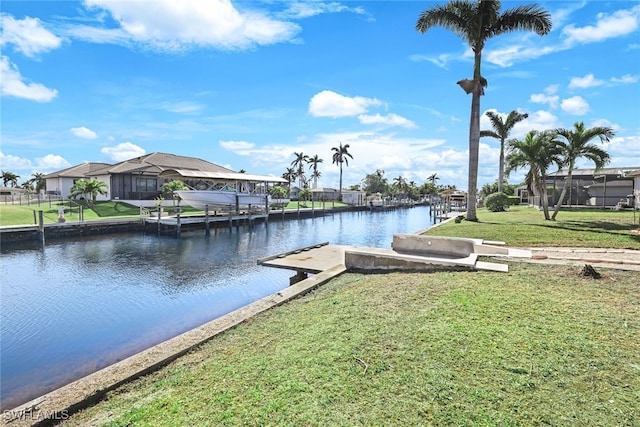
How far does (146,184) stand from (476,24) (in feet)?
114

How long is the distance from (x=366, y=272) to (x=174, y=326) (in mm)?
4850

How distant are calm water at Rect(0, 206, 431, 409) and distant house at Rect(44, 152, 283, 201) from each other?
18520 mm

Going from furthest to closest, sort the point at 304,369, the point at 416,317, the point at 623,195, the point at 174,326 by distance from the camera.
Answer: the point at 623,195 < the point at 174,326 < the point at 416,317 < the point at 304,369

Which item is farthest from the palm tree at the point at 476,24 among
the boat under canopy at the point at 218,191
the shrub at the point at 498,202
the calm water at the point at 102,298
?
the boat under canopy at the point at 218,191

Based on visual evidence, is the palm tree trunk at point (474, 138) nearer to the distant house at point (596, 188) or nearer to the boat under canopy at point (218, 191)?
the distant house at point (596, 188)

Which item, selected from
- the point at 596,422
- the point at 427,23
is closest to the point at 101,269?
the point at 596,422

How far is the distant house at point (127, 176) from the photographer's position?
1454 inches

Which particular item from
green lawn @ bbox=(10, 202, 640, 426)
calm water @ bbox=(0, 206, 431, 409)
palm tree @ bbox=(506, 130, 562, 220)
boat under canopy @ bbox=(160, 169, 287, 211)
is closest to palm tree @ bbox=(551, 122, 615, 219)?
palm tree @ bbox=(506, 130, 562, 220)

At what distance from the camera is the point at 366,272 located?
8859mm

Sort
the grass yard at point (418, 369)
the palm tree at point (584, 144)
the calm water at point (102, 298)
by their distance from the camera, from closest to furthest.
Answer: the grass yard at point (418, 369)
the calm water at point (102, 298)
the palm tree at point (584, 144)

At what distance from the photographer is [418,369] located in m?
3.47

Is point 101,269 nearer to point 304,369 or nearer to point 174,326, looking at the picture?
point 174,326

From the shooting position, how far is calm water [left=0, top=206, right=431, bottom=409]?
6.81 meters

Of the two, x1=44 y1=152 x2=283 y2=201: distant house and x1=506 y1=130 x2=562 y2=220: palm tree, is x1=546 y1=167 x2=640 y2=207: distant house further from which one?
x1=44 y1=152 x2=283 y2=201: distant house
